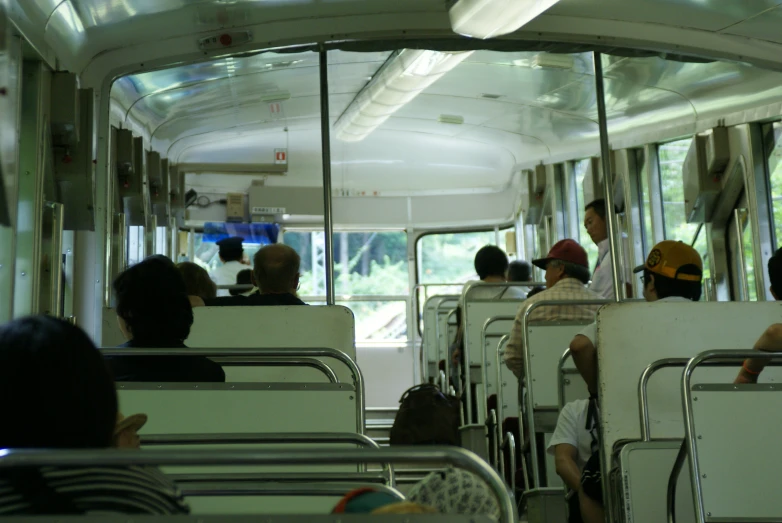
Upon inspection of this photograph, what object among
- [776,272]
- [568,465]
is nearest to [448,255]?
[568,465]

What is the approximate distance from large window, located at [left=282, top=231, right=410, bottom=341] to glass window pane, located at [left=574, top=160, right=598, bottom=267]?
2.65 m

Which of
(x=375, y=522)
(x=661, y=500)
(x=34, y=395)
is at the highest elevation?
(x=34, y=395)

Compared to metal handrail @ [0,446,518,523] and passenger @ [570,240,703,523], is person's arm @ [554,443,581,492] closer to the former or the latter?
passenger @ [570,240,703,523]

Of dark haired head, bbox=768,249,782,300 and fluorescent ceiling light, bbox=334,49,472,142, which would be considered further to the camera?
fluorescent ceiling light, bbox=334,49,472,142

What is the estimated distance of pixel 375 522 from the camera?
4.39ft

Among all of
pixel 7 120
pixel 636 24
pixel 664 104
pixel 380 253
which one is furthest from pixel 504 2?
pixel 380 253

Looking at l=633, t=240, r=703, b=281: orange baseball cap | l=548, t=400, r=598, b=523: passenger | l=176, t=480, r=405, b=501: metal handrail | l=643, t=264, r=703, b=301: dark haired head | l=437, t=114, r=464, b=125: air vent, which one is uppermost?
l=437, t=114, r=464, b=125: air vent

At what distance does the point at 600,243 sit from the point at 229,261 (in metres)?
3.62

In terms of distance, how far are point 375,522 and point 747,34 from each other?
4973 mm

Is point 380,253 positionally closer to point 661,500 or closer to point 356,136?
point 356,136

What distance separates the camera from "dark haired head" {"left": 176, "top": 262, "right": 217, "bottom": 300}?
504 centimetres

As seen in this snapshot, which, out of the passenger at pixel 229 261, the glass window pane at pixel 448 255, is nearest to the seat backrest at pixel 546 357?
the passenger at pixel 229 261

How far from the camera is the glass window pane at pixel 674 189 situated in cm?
730

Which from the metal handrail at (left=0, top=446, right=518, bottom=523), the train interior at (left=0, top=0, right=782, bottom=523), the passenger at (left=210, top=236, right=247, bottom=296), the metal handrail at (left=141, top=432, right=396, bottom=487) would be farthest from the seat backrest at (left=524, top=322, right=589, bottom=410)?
the passenger at (left=210, top=236, right=247, bottom=296)
